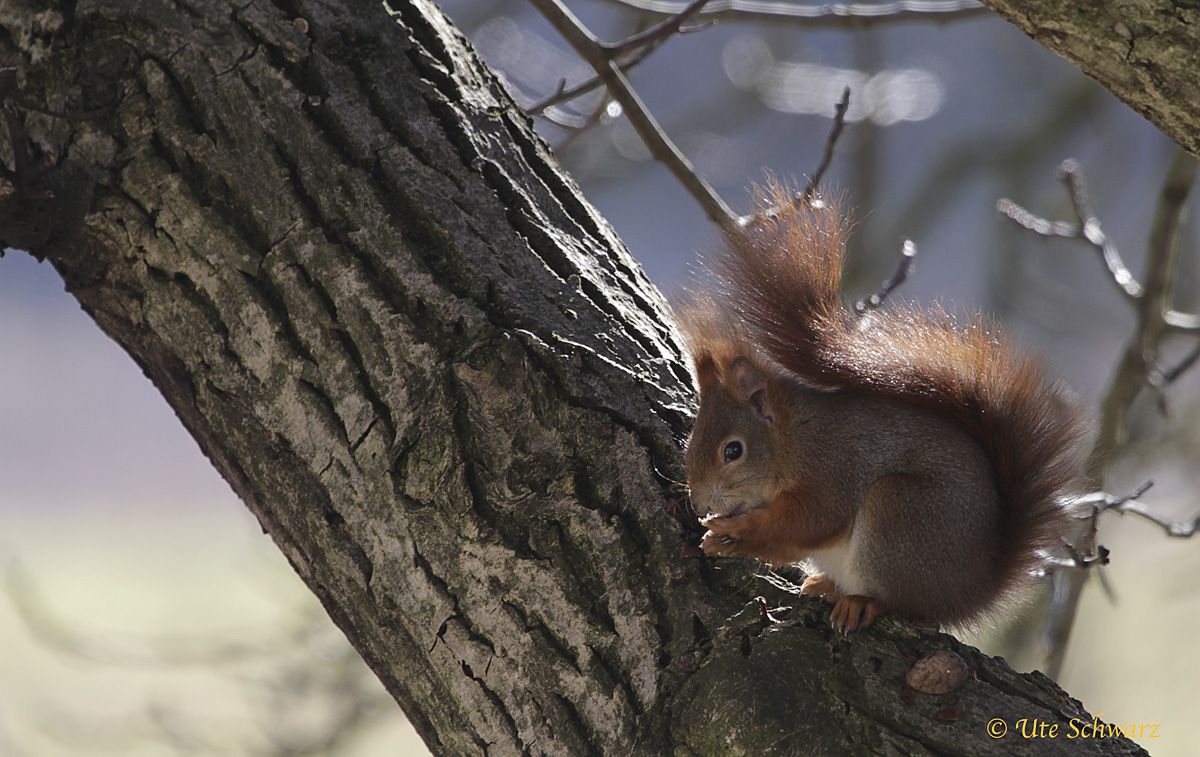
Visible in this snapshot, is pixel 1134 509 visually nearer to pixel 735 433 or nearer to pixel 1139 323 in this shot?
pixel 1139 323

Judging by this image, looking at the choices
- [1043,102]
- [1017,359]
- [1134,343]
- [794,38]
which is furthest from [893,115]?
[1017,359]

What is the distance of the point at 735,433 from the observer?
1718 millimetres

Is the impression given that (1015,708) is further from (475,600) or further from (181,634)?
(181,634)

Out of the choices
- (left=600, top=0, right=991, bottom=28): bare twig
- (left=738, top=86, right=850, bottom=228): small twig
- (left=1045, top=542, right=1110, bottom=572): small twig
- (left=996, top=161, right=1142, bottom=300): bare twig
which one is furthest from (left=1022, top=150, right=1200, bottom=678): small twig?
(left=738, top=86, right=850, bottom=228): small twig

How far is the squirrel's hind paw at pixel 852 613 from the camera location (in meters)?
1.33

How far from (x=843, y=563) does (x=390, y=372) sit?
0.68m

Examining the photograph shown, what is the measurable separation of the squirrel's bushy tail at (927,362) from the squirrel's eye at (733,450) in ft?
0.55

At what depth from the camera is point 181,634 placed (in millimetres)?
3316

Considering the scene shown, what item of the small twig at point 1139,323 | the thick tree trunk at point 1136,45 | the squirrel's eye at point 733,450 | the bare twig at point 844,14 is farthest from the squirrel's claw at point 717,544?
the bare twig at point 844,14

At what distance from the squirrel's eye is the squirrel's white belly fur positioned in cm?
19

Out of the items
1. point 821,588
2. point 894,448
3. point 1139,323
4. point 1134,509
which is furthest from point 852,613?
point 1139,323

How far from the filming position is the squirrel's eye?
1683mm

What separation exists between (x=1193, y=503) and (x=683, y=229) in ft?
9.88

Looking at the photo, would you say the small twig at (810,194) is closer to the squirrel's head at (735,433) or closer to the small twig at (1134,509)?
the squirrel's head at (735,433)
